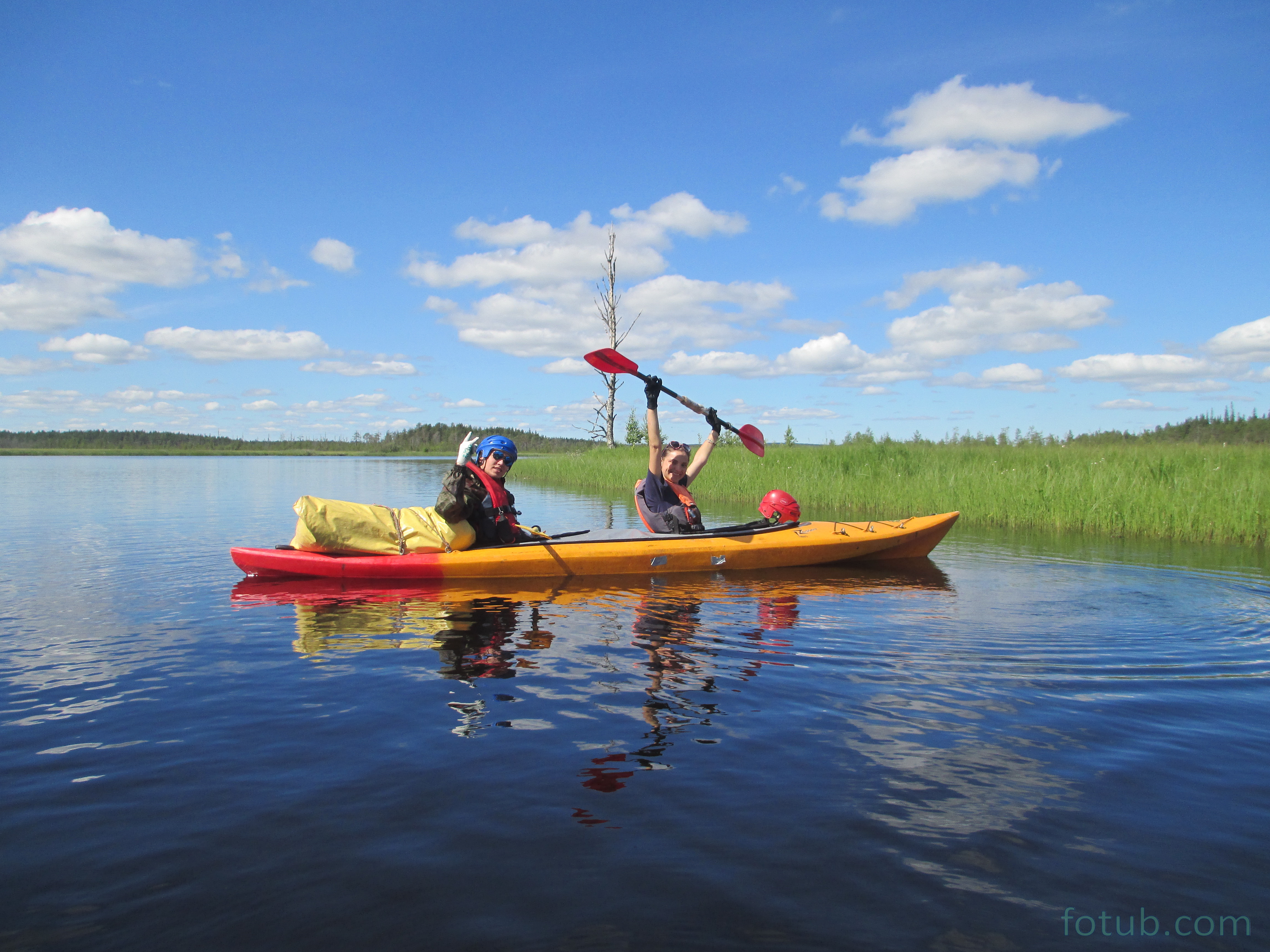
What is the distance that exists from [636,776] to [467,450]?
4.40 m

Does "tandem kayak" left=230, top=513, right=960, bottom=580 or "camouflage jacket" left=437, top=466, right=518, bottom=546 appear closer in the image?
"camouflage jacket" left=437, top=466, right=518, bottom=546

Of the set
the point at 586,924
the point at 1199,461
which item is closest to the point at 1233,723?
the point at 586,924

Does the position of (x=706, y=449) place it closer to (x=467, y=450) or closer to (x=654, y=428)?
(x=654, y=428)

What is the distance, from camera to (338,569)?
7211 mm

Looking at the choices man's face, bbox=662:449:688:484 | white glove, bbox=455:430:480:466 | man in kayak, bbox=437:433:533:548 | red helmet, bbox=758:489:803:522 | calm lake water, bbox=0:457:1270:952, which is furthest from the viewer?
red helmet, bbox=758:489:803:522

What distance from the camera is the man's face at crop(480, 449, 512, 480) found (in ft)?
23.5

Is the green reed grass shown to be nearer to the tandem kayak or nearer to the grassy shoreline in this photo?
the tandem kayak

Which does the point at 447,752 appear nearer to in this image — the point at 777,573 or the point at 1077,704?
the point at 1077,704

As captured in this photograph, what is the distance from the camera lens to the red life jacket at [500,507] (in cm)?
714

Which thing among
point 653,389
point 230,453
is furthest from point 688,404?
point 230,453

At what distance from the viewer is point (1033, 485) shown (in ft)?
39.5

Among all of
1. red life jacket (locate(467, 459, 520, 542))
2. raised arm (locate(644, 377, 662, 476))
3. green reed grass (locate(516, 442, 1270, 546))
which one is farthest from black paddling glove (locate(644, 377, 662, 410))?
green reed grass (locate(516, 442, 1270, 546))

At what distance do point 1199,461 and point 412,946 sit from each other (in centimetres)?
1340

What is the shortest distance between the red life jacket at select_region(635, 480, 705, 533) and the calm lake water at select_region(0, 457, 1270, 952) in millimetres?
1714
